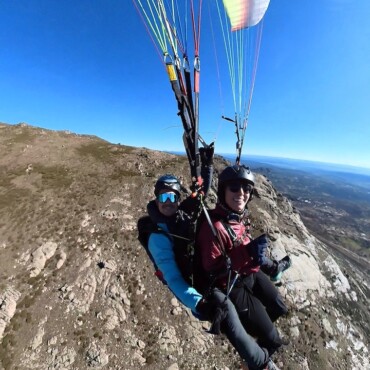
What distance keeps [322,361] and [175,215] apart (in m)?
35.1

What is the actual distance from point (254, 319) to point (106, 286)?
956 inches

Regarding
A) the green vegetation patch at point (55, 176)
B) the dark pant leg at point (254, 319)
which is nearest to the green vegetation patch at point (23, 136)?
the green vegetation patch at point (55, 176)

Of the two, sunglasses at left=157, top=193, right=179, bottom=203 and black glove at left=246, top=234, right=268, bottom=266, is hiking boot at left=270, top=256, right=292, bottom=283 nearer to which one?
black glove at left=246, top=234, right=268, bottom=266

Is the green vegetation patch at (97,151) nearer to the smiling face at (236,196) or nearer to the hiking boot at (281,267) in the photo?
the smiling face at (236,196)

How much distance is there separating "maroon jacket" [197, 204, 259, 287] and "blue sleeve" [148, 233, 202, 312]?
0.65 metres

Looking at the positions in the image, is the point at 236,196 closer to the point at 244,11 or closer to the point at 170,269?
the point at 170,269

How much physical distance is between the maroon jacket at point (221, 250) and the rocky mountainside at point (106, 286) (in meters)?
19.7

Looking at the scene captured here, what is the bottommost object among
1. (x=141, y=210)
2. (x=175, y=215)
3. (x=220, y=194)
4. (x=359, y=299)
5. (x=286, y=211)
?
(x=359, y=299)

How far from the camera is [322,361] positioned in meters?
31.2

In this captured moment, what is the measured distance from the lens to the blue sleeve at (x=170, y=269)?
6055 millimetres

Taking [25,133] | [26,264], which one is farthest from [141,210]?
[25,133]

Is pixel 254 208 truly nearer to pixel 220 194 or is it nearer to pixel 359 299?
pixel 359 299

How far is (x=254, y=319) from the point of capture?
21.3 feet

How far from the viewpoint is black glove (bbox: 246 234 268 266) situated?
19.1ft
